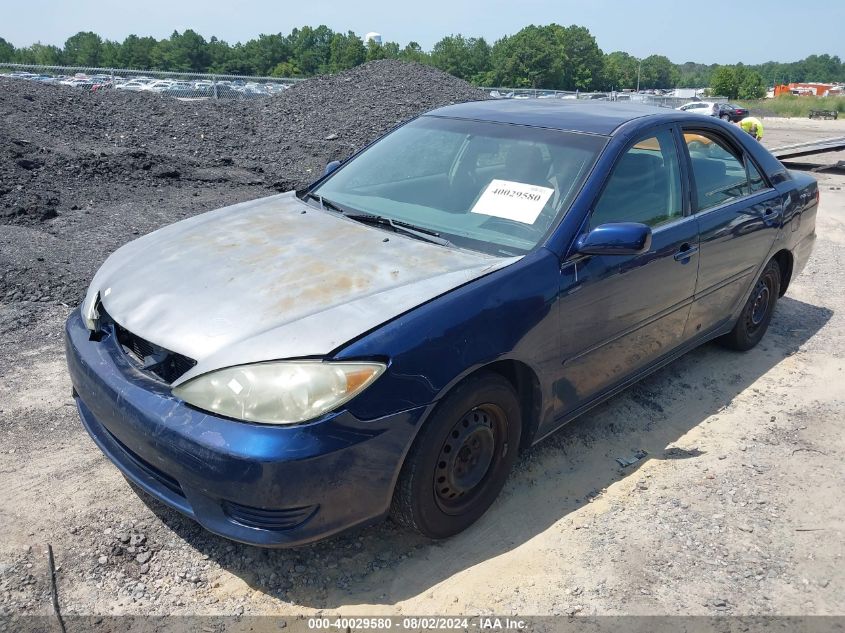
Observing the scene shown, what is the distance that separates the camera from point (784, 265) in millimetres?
5312

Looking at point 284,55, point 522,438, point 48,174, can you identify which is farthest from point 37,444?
point 284,55

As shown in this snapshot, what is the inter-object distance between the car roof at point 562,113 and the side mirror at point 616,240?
730 millimetres

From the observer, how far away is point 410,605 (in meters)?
2.68

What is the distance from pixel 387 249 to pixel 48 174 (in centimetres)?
808

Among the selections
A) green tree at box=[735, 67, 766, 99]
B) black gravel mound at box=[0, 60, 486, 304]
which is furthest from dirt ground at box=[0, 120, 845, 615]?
green tree at box=[735, 67, 766, 99]

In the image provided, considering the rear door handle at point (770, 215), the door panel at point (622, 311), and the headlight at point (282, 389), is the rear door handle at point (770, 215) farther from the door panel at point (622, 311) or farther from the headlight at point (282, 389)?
the headlight at point (282, 389)

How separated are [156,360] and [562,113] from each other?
261cm

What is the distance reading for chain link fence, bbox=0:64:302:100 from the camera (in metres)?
22.4

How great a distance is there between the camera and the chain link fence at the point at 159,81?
73.4 ft

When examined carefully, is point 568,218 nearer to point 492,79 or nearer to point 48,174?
point 48,174

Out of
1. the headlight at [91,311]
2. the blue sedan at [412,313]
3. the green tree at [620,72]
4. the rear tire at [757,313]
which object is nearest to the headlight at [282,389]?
the blue sedan at [412,313]

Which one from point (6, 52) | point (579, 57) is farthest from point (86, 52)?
point (579, 57)

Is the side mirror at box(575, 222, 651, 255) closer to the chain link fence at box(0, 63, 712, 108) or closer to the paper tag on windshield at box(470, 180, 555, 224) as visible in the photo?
the paper tag on windshield at box(470, 180, 555, 224)

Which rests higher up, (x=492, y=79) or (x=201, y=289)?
(x=492, y=79)
